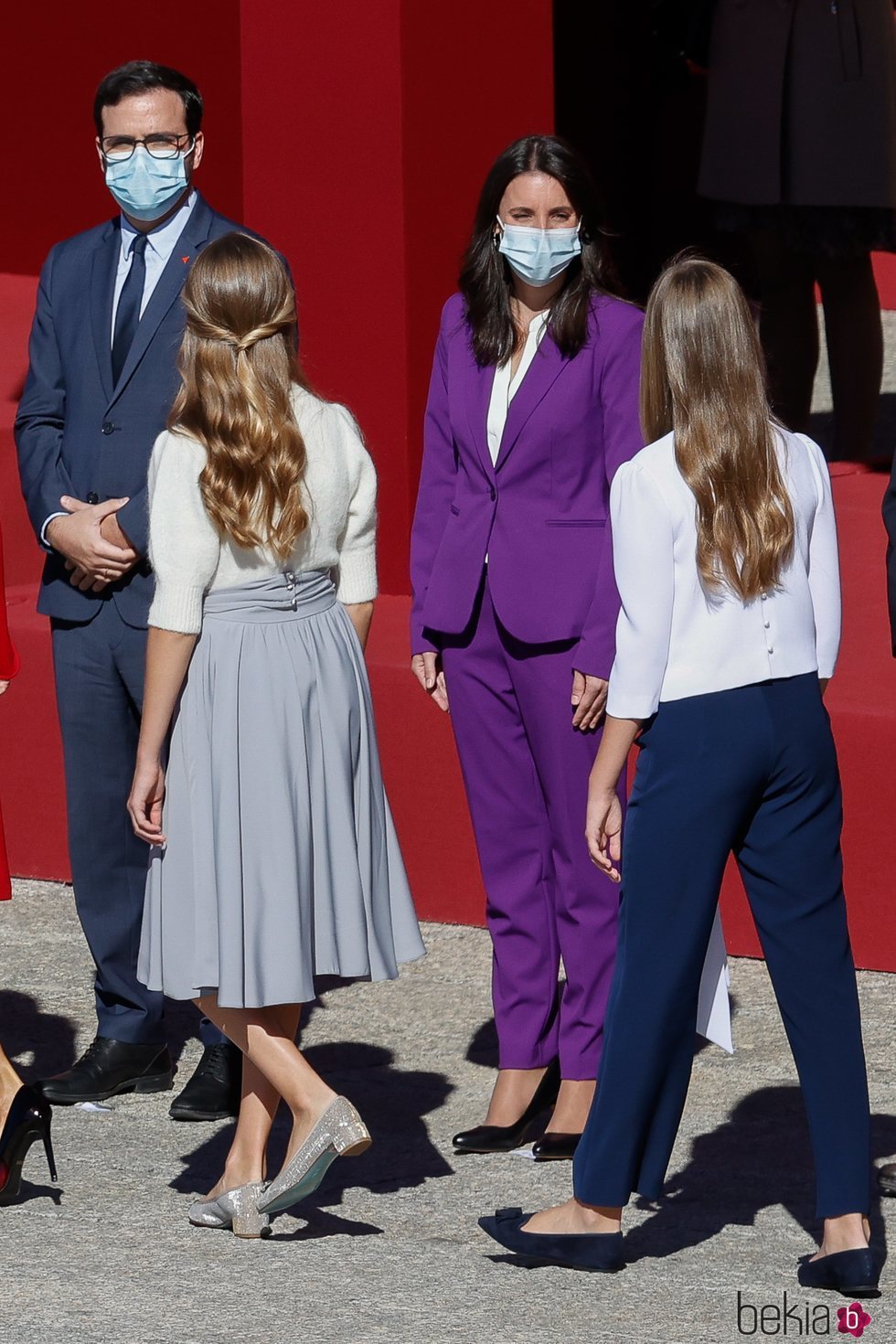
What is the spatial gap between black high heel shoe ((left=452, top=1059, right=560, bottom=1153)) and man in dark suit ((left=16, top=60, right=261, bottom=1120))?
22.6 inches

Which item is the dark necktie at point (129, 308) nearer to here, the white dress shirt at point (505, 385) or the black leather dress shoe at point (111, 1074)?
the white dress shirt at point (505, 385)

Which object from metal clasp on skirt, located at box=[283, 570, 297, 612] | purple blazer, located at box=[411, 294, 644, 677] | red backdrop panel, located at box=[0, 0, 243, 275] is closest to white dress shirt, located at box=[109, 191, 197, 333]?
purple blazer, located at box=[411, 294, 644, 677]

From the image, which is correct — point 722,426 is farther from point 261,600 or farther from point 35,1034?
point 35,1034

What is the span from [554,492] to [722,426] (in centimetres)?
86

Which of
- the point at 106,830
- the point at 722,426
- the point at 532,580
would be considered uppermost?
the point at 722,426

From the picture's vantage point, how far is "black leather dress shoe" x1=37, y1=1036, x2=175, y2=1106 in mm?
5012

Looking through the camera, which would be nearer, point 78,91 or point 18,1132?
point 18,1132

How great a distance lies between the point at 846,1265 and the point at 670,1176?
69cm

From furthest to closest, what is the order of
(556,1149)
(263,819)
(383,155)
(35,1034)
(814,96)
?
(814,96)
(383,155)
(35,1034)
(556,1149)
(263,819)

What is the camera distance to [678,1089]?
12.9ft

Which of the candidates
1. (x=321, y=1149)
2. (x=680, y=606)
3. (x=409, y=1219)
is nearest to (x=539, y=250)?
(x=680, y=606)

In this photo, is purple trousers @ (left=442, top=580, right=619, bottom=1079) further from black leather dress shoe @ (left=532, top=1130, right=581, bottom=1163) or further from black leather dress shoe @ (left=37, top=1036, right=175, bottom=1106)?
black leather dress shoe @ (left=37, top=1036, right=175, bottom=1106)

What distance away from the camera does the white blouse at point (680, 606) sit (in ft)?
12.3

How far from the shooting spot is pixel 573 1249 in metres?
3.99
